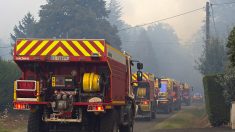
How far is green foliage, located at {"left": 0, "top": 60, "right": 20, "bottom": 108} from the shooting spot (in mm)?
29722

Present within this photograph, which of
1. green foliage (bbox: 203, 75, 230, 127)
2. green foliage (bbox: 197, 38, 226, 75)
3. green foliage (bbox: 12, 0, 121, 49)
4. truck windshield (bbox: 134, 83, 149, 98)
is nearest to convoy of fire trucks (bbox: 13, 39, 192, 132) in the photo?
green foliage (bbox: 203, 75, 230, 127)

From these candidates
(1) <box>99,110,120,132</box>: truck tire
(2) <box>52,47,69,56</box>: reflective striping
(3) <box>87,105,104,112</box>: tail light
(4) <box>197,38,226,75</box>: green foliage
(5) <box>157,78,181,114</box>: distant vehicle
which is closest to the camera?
(3) <box>87,105,104,112</box>: tail light

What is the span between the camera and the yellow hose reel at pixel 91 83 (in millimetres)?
15203

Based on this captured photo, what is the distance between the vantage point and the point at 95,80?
50.0 feet

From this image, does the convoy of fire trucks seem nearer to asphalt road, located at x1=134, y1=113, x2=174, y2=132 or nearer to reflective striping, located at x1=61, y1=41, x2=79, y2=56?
reflective striping, located at x1=61, y1=41, x2=79, y2=56

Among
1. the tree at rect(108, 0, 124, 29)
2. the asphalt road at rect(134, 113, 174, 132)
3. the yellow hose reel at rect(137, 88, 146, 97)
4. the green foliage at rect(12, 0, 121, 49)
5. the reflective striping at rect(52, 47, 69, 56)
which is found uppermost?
the tree at rect(108, 0, 124, 29)

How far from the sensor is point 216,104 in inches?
1002

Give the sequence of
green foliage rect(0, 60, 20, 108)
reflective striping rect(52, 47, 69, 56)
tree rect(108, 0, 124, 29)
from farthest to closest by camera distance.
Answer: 1. tree rect(108, 0, 124, 29)
2. green foliage rect(0, 60, 20, 108)
3. reflective striping rect(52, 47, 69, 56)

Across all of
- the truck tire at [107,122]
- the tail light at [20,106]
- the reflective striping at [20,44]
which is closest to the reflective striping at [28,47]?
the reflective striping at [20,44]

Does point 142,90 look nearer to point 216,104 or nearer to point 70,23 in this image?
point 216,104

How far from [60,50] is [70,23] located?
5666 cm

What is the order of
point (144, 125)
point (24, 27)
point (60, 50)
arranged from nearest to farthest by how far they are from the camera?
point (60, 50)
point (144, 125)
point (24, 27)

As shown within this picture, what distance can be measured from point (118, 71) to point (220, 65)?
24556 millimetres

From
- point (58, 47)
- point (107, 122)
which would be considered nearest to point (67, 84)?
point (58, 47)
